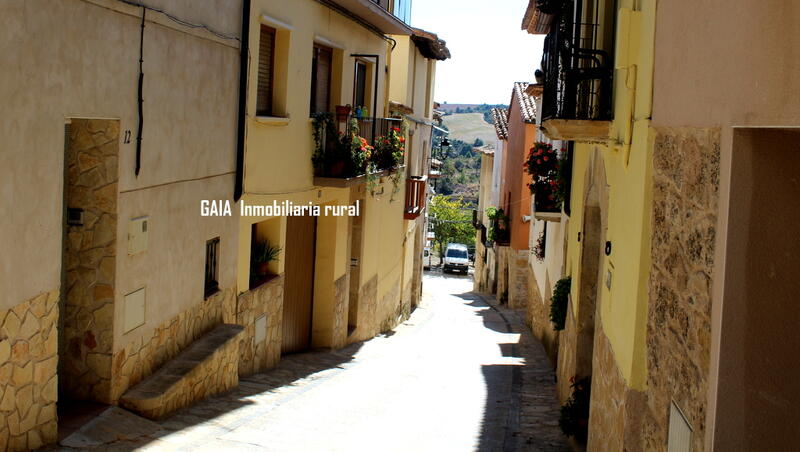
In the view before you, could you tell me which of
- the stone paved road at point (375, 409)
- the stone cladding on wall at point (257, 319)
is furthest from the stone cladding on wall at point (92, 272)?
the stone cladding on wall at point (257, 319)

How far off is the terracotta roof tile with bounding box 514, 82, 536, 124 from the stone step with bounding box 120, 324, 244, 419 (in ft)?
Result: 61.3

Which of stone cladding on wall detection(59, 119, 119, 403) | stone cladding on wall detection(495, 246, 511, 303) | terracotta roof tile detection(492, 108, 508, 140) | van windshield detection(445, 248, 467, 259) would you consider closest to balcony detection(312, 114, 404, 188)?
stone cladding on wall detection(59, 119, 119, 403)

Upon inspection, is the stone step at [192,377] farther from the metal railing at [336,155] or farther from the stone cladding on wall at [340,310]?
the stone cladding on wall at [340,310]

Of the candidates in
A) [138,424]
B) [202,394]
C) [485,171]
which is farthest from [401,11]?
[485,171]

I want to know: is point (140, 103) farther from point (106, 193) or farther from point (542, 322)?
point (542, 322)

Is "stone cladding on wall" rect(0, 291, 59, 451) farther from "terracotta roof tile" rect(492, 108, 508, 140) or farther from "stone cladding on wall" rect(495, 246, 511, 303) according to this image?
"terracotta roof tile" rect(492, 108, 508, 140)

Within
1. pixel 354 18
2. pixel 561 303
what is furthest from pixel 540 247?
pixel 561 303

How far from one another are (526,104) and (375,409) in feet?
65.4

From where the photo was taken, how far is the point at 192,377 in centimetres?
883

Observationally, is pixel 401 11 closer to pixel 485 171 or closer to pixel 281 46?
pixel 281 46

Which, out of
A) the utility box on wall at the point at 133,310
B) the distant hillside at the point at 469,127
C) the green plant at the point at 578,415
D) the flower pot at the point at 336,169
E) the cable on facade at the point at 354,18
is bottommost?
the green plant at the point at 578,415

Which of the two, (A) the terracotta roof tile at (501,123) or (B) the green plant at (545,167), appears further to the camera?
(A) the terracotta roof tile at (501,123)

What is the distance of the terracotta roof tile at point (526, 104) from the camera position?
1086 inches

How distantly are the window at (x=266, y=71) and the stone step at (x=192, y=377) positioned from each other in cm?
332
